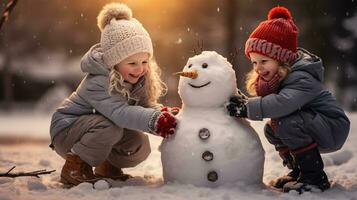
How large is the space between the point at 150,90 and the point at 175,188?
3.03 feet

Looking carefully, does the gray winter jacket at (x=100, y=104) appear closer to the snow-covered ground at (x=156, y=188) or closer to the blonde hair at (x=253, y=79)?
the snow-covered ground at (x=156, y=188)

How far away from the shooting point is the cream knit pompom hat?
4.39 metres

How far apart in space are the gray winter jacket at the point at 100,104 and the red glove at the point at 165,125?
67mm

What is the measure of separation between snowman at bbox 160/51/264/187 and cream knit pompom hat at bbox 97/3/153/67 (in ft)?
1.44

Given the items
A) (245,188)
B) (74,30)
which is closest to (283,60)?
(245,188)

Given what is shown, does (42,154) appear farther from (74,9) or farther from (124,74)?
(74,9)

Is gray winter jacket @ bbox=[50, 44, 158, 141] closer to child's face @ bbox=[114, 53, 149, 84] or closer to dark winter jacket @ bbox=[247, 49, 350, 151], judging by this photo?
child's face @ bbox=[114, 53, 149, 84]

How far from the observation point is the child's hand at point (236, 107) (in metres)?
4.16

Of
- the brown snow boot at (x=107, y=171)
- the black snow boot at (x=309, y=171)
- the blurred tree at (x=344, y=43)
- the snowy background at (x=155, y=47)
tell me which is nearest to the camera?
the black snow boot at (x=309, y=171)

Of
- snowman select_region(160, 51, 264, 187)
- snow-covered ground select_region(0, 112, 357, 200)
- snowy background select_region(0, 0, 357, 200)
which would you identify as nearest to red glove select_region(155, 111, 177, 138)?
snowman select_region(160, 51, 264, 187)

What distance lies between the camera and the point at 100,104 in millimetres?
4344

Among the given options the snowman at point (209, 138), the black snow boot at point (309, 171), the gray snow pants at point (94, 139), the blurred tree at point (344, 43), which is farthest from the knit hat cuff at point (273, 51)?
the blurred tree at point (344, 43)

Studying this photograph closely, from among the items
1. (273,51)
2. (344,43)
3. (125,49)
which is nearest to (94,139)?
(125,49)

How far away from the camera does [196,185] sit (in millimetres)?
4109
